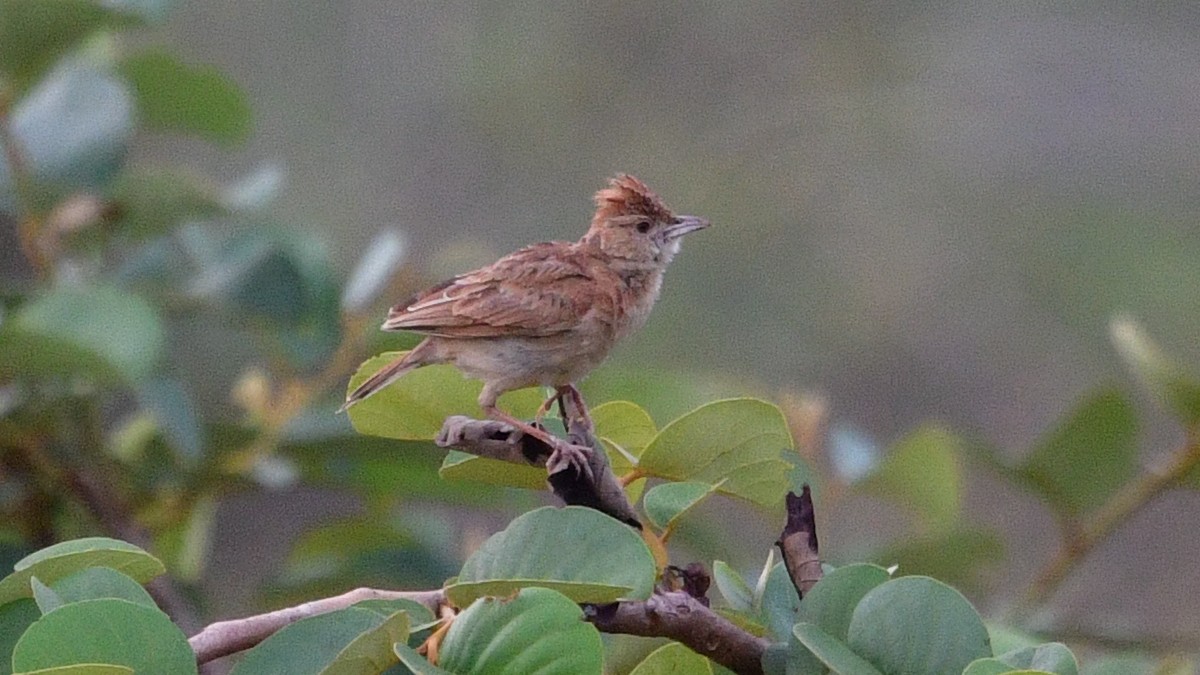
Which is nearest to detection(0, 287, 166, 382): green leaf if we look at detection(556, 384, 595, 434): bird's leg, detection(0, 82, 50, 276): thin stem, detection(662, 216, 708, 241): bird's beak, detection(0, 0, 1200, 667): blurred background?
detection(0, 82, 50, 276): thin stem

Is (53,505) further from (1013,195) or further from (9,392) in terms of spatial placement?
(1013,195)

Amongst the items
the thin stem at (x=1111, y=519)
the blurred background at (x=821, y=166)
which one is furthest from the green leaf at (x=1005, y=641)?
the blurred background at (x=821, y=166)

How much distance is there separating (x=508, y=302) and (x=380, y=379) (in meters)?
0.91

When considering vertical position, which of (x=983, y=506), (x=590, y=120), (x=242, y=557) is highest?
(x=590, y=120)

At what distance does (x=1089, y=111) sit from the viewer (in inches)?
465

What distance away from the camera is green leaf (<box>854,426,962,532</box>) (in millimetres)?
3461

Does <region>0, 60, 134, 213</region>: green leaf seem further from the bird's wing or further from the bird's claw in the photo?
the bird's claw

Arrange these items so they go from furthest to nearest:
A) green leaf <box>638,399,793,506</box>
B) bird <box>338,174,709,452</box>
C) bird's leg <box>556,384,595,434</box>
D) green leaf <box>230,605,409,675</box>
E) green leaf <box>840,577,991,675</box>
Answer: bird <box>338,174,709,452</box> < bird's leg <box>556,384,595,434</box> < green leaf <box>638,399,793,506</box> < green leaf <box>840,577,991,675</box> < green leaf <box>230,605,409,675</box>

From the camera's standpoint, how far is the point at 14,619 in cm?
158

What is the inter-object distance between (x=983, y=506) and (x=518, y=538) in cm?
990

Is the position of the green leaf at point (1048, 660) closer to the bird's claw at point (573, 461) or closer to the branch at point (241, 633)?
the bird's claw at point (573, 461)

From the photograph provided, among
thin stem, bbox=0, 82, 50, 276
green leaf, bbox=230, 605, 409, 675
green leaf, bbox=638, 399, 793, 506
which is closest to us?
green leaf, bbox=230, 605, 409, 675

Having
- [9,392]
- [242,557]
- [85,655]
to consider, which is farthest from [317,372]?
[242,557]

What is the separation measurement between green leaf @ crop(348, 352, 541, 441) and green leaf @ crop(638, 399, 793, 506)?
1.06 ft
